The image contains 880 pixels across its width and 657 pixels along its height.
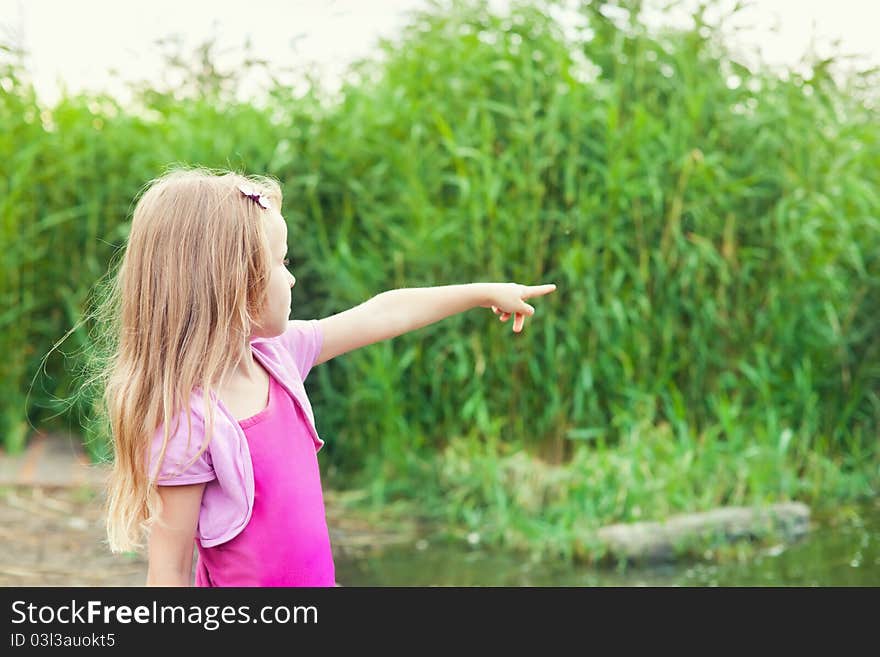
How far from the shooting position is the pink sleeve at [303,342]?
1991mm

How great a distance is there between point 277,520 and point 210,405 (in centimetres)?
21

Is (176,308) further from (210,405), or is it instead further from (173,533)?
(173,533)

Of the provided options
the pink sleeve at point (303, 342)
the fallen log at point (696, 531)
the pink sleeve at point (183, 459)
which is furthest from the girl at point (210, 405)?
the fallen log at point (696, 531)

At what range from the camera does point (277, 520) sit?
5.78 feet

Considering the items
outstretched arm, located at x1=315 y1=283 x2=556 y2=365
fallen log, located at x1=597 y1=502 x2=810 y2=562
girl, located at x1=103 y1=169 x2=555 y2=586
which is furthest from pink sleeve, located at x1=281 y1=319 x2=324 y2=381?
fallen log, located at x1=597 y1=502 x2=810 y2=562

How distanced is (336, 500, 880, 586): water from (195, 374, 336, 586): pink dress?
A: 6.76ft

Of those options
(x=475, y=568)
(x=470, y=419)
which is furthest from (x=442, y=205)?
(x=475, y=568)

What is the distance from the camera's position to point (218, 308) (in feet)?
5.76

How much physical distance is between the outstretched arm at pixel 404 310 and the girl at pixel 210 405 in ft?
0.71

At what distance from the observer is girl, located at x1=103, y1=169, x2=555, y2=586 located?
1712mm

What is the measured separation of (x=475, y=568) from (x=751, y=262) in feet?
5.62

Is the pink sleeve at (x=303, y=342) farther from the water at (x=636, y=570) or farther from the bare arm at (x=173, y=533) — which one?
the water at (x=636, y=570)

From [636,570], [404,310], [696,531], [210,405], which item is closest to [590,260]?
[696,531]

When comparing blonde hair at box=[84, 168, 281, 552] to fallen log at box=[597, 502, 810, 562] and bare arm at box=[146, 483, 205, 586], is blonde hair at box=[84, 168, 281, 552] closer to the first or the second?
bare arm at box=[146, 483, 205, 586]
